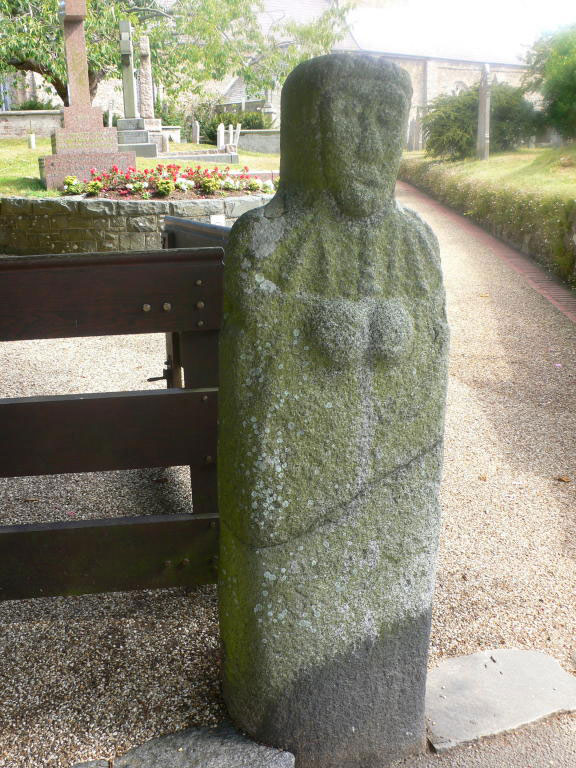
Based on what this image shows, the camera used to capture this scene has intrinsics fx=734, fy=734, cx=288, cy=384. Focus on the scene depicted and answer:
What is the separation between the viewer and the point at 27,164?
16766 mm

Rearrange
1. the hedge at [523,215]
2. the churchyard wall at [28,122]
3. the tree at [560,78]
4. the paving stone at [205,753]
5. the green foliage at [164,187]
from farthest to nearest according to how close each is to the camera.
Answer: the churchyard wall at [28,122]
the tree at [560,78]
the green foliage at [164,187]
the hedge at [523,215]
the paving stone at [205,753]

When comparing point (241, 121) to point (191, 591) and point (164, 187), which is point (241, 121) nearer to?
point (164, 187)

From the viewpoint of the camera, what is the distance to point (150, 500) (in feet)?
14.1

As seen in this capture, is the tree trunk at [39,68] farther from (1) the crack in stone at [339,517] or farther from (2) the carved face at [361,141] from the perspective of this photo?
(1) the crack in stone at [339,517]

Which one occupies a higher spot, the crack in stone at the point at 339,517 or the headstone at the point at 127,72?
the headstone at the point at 127,72

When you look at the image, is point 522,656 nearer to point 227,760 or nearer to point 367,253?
point 227,760

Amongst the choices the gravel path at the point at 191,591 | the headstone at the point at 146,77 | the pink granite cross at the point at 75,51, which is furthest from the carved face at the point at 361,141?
the headstone at the point at 146,77

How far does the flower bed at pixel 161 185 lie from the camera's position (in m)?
10.8

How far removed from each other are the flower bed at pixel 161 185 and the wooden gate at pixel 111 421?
26.5ft

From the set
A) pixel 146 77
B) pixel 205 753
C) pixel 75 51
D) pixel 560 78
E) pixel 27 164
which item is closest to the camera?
pixel 205 753

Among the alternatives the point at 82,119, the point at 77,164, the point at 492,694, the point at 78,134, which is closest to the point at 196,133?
the point at 82,119

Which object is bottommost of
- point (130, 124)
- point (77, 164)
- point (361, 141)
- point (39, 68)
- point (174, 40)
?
point (361, 141)

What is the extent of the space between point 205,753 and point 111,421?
54.4 inches

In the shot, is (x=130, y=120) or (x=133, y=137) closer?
(x=133, y=137)
